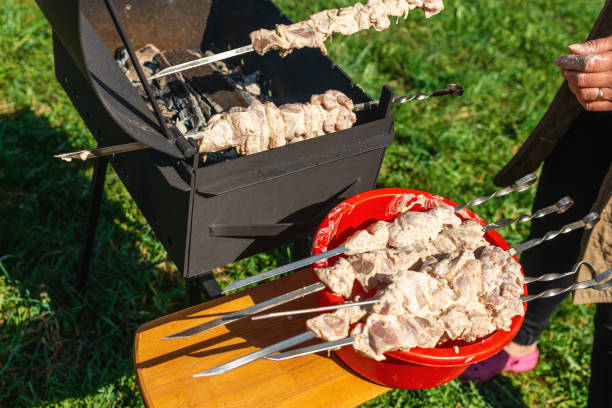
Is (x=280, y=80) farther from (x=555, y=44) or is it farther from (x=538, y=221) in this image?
(x=555, y=44)

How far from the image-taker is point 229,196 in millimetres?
1756

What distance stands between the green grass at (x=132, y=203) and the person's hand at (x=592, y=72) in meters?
1.89

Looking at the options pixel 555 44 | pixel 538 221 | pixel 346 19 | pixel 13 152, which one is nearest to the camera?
pixel 346 19

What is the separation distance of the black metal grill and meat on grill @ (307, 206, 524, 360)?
359mm

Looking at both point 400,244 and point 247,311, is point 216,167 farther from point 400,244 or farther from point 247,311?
point 400,244

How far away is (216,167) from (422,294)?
77 centimetres

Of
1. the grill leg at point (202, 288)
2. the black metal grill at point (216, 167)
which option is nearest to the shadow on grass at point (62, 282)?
the black metal grill at point (216, 167)

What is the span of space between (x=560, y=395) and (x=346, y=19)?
261 cm

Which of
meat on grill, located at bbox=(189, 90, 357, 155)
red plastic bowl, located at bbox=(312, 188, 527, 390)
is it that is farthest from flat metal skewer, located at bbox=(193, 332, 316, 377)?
meat on grill, located at bbox=(189, 90, 357, 155)

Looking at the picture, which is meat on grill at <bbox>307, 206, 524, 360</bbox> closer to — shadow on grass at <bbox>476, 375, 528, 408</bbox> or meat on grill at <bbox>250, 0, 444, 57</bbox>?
meat on grill at <bbox>250, 0, 444, 57</bbox>

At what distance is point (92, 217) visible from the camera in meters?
2.73

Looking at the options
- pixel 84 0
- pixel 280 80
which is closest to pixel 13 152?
pixel 84 0

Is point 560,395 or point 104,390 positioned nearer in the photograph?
point 104,390

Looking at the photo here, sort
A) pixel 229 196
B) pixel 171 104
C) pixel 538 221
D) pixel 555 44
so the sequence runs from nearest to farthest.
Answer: pixel 229 196, pixel 171 104, pixel 538 221, pixel 555 44
